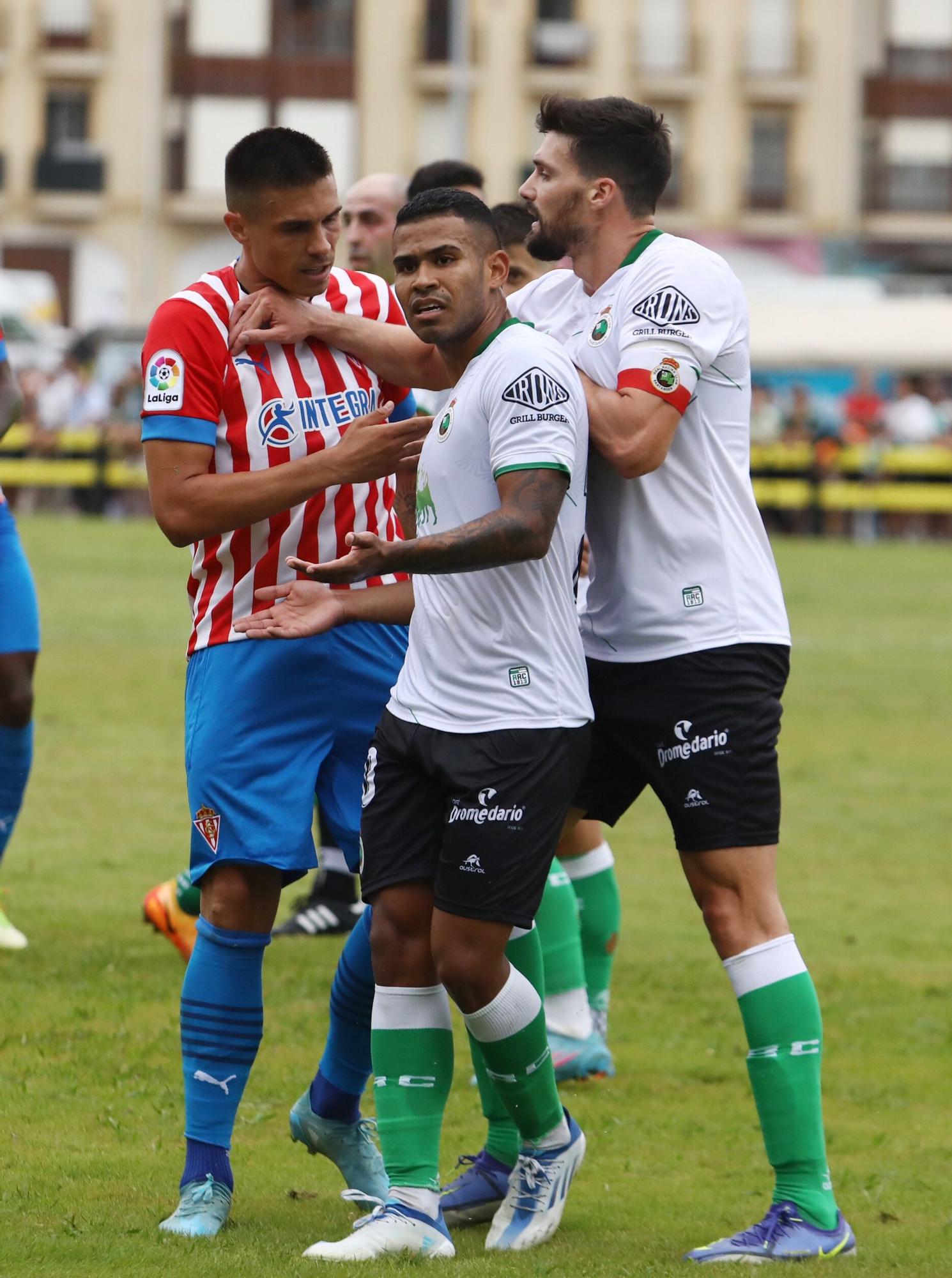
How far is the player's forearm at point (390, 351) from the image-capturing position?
4.93 m

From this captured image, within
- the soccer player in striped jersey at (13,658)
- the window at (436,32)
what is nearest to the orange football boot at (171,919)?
the soccer player in striped jersey at (13,658)

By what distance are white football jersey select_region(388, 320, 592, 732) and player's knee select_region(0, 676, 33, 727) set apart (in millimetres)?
3080

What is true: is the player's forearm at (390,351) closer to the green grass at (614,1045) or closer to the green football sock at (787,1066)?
the green football sock at (787,1066)

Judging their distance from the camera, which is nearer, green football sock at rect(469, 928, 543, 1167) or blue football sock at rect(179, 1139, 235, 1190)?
blue football sock at rect(179, 1139, 235, 1190)

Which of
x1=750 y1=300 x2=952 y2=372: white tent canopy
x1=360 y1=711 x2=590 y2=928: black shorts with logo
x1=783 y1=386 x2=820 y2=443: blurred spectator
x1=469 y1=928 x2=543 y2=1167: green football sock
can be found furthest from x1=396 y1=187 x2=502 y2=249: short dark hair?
x1=750 y1=300 x2=952 y2=372: white tent canopy

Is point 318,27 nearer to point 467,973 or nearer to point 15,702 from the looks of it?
point 15,702

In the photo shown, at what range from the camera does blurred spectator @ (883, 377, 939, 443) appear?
3250cm

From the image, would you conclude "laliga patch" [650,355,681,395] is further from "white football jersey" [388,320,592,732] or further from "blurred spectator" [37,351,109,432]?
"blurred spectator" [37,351,109,432]

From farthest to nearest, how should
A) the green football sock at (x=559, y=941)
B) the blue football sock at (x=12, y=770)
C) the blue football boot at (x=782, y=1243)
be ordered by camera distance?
the blue football sock at (x=12, y=770) → the green football sock at (x=559, y=941) → the blue football boot at (x=782, y=1243)

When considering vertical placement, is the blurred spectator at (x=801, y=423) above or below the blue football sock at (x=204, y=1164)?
below

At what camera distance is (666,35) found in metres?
59.3

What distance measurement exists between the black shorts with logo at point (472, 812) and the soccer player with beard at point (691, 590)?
29cm

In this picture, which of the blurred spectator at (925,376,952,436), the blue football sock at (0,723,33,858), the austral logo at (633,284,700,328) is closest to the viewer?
the austral logo at (633,284,700,328)

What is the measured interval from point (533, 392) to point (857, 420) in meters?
29.4
